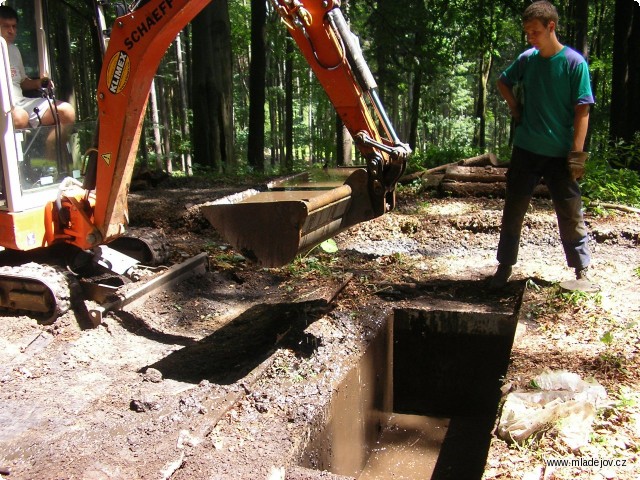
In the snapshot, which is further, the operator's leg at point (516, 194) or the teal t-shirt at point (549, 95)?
the operator's leg at point (516, 194)

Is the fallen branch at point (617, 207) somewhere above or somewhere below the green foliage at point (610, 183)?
below

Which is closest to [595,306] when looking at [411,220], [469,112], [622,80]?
[411,220]

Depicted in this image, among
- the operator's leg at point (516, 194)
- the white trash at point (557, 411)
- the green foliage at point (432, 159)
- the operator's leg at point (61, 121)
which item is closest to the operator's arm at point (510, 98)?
the operator's leg at point (516, 194)

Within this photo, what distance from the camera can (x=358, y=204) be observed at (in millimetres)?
4922

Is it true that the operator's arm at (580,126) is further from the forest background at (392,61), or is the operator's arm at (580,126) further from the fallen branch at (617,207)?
the forest background at (392,61)

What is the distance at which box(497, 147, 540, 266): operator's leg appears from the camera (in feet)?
16.9

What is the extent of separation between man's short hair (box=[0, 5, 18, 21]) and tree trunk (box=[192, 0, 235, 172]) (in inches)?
316

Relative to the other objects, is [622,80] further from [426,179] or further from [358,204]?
[358,204]

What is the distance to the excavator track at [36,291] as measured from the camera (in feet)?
17.8

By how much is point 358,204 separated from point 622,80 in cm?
831

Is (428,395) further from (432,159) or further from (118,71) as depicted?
(432,159)

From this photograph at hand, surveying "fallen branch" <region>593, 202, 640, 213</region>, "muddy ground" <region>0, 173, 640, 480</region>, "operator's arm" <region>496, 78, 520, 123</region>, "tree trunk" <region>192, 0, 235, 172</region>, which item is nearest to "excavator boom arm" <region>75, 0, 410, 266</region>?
"muddy ground" <region>0, 173, 640, 480</region>

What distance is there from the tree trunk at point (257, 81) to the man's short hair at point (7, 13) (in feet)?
30.0

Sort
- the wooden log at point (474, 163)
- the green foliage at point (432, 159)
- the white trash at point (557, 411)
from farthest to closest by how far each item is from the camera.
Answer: the green foliage at point (432, 159) → the wooden log at point (474, 163) → the white trash at point (557, 411)
